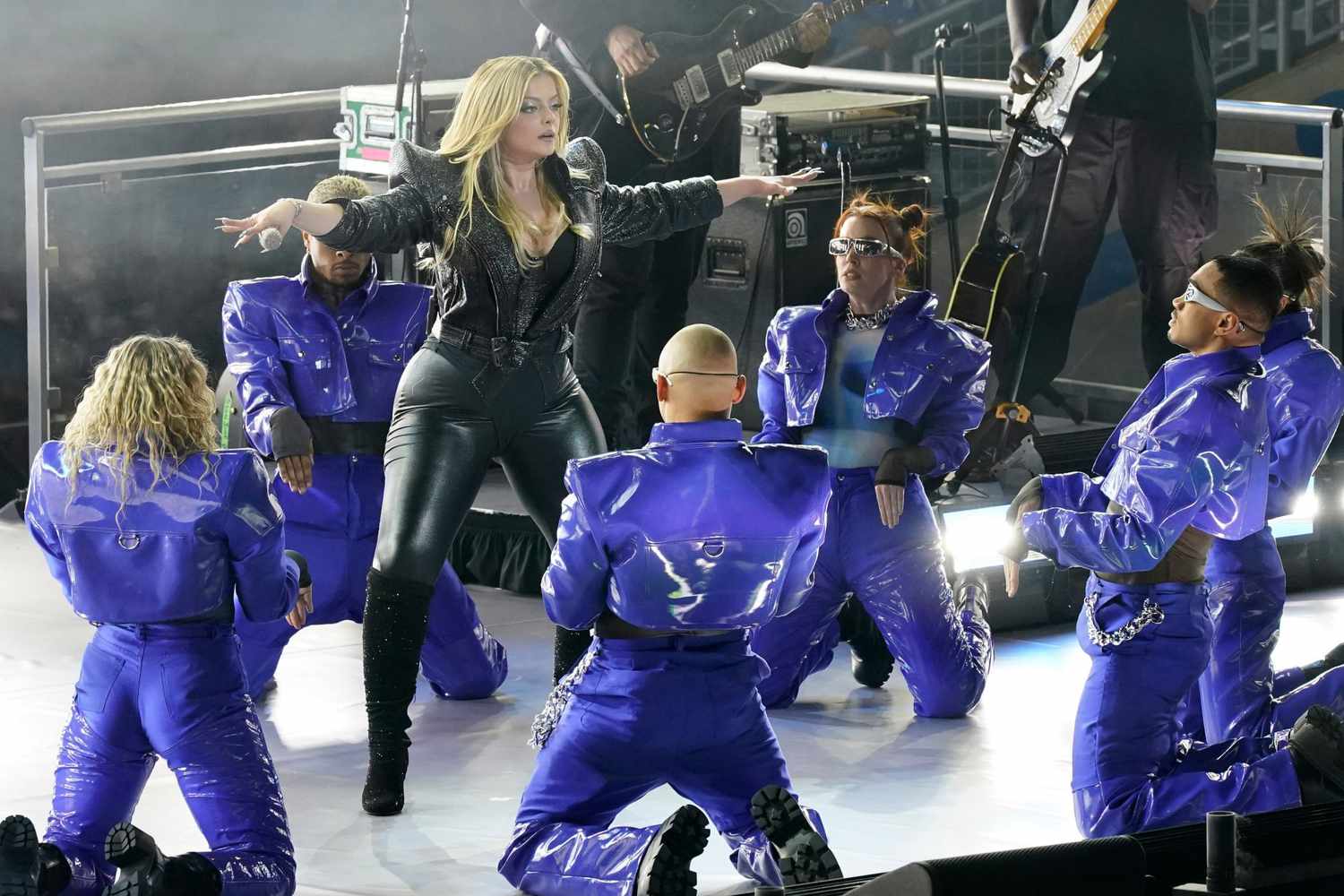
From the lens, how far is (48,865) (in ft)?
11.5

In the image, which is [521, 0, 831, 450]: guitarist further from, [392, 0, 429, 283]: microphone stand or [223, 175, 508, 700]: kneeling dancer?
[223, 175, 508, 700]: kneeling dancer

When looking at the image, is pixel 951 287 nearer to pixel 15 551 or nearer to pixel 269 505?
pixel 15 551

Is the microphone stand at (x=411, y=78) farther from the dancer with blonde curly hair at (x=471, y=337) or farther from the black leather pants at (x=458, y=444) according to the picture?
the black leather pants at (x=458, y=444)

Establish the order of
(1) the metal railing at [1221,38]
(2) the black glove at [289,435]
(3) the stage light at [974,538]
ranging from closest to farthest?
(2) the black glove at [289,435]
(3) the stage light at [974,538]
(1) the metal railing at [1221,38]

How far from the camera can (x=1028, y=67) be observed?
771 centimetres

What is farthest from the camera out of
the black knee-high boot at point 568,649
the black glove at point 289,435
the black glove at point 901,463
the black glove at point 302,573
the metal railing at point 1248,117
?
the metal railing at point 1248,117

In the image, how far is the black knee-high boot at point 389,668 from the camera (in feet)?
14.3

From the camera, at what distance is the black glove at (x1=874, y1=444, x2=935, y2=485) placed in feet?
17.1

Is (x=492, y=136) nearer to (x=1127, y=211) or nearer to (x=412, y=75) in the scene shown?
(x=412, y=75)

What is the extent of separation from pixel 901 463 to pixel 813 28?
252 centimetres

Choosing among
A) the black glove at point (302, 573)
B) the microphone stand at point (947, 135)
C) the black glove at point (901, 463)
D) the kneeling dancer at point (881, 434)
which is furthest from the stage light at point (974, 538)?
the black glove at point (302, 573)

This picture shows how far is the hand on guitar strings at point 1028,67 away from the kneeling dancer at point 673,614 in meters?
4.28

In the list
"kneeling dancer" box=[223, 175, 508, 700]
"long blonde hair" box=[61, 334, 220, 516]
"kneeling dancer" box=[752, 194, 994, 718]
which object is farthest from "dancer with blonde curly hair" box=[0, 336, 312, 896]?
"kneeling dancer" box=[752, 194, 994, 718]

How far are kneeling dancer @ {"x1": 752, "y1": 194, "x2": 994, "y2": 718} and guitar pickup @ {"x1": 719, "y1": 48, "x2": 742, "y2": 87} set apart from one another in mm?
1833
